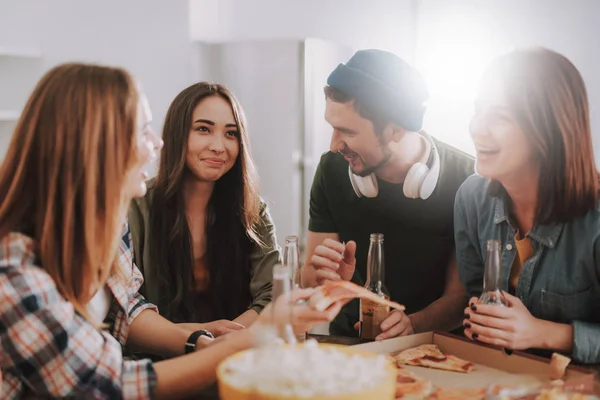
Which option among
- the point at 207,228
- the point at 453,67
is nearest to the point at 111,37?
the point at 453,67

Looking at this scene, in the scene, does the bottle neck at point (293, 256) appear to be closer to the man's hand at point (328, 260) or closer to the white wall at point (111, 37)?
the man's hand at point (328, 260)

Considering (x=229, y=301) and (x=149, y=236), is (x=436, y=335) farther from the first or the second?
(x=149, y=236)

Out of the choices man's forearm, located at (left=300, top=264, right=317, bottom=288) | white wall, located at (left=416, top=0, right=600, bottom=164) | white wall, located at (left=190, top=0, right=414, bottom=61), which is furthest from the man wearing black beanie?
white wall, located at (left=190, top=0, right=414, bottom=61)

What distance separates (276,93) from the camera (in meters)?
3.95

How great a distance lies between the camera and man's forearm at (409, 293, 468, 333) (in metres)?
1.88

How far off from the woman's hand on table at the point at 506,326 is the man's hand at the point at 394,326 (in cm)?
21

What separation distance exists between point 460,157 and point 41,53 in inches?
100

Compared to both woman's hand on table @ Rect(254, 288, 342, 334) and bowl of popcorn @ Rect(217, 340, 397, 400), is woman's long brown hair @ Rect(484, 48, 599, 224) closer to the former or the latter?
woman's hand on table @ Rect(254, 288, 342, 334)

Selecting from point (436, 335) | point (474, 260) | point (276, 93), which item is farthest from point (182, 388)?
point (276, 93)

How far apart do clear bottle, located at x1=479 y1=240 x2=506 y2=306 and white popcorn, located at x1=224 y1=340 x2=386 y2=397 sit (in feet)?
1.29

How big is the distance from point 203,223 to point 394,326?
87 cm

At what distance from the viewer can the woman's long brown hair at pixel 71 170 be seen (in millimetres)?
1277

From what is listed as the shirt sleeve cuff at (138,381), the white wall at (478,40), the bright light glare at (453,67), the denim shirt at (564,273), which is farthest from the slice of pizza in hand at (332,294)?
the bright light glare at (453,67)

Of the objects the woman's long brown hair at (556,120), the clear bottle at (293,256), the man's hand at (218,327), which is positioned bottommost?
the man's hand at (218,327)
